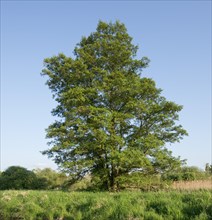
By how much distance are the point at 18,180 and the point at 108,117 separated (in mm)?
14179

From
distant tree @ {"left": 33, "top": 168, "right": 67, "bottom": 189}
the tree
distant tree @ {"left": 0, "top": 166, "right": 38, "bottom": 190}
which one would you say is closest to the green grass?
the tree

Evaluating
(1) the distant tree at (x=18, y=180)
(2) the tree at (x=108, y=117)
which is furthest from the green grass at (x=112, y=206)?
(1) the distant tree at (x=18, y=180)

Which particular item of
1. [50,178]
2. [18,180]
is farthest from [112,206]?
[50,178]

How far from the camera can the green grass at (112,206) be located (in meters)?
9.88

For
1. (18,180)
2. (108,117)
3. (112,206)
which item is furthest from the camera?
(18,180)

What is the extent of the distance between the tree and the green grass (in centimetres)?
534

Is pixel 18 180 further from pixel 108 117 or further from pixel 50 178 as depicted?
pixel 108 117

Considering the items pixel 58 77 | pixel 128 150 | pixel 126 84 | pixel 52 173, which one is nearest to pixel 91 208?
pixel 128 150

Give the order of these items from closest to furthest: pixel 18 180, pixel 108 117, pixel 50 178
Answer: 1. pixel 108 117
2. pixel 18 180
3. pixel 50 178

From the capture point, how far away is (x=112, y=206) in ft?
38.7

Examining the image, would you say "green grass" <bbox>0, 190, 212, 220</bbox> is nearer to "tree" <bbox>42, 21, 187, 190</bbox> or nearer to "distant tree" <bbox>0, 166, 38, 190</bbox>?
"tree" <bbox>42, 21, 187, 190</bbox>

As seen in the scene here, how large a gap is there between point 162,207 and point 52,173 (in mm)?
29288

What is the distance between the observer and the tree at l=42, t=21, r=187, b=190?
2117cm

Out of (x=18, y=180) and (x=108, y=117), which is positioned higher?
(x=108, y=117)
